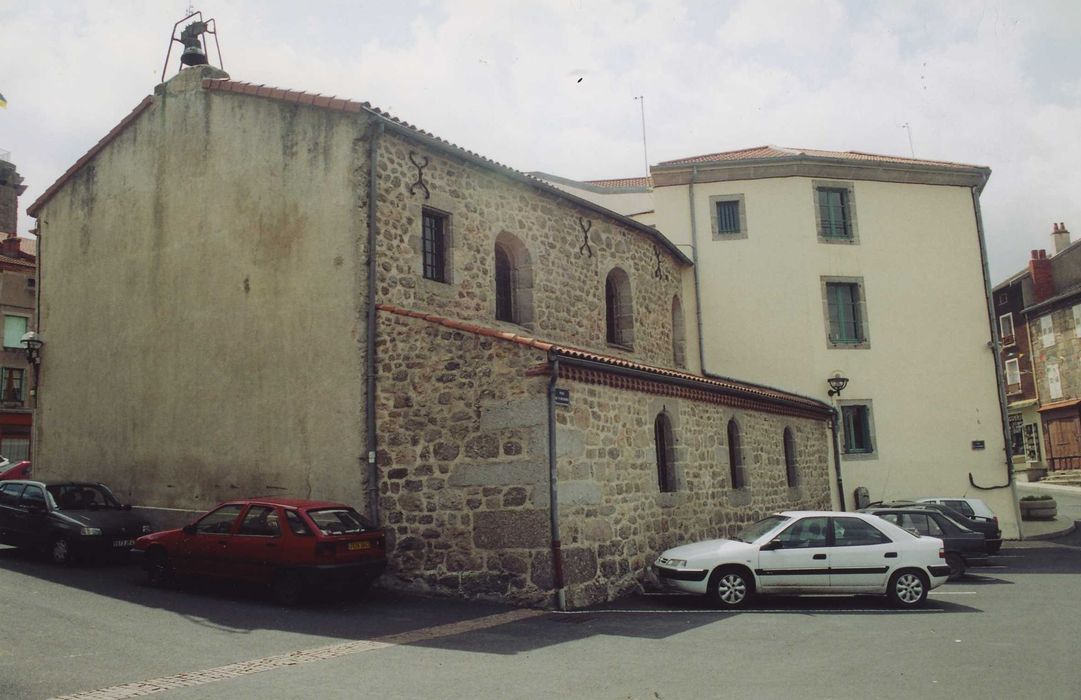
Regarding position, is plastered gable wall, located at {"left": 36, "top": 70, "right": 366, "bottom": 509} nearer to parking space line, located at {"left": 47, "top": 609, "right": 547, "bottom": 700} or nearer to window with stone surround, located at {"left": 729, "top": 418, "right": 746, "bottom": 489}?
parking space line, located at {"left": 47, "top": 609, "right": 547, "bottom": 700}

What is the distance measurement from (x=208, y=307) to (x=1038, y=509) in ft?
75.1

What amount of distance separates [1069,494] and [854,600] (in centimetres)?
2725

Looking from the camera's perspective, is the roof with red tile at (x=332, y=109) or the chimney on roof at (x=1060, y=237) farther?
the chimney on roof at (x=1060, y=237)

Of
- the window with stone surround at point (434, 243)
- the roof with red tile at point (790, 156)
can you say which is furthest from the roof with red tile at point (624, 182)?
the window with stone surround at point (434, 243)

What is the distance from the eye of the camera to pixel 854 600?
11195mm

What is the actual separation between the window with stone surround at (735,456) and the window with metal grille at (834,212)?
29.1ft

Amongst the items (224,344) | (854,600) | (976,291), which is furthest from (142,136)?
(976,291)

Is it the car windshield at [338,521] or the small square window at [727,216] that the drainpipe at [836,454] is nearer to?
the small square window at [727,216]

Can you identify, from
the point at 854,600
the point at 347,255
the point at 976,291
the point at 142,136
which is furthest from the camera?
the point at 976,291

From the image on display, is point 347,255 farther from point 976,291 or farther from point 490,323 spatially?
point 976,291

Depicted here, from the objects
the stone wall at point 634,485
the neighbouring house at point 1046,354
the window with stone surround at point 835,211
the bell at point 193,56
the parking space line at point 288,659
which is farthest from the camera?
the neighbouring house at point 1046,354

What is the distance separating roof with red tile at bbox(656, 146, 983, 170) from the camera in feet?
71.6

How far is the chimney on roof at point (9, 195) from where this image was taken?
38.8 meters

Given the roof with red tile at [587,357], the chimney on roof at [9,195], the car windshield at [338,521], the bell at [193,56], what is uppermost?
the chimney on roof at [9,195]
